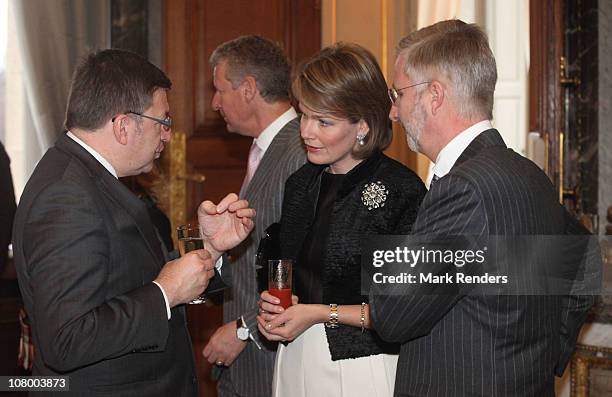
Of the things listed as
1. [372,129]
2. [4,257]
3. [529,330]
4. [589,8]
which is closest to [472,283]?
[529,330]

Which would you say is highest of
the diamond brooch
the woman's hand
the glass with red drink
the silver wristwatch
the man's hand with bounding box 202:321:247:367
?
the diamond brooch

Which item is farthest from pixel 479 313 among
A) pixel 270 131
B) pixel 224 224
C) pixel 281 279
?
pixel 270 131

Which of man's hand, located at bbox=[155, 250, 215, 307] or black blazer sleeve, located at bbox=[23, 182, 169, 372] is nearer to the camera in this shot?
black blazer sleeve, located at bbox=[23, 182, 169, 372]

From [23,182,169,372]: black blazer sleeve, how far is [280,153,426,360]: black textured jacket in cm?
67

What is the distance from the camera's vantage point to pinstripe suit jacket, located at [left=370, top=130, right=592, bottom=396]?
1728 mm

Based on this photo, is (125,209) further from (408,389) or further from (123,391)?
(408,389)

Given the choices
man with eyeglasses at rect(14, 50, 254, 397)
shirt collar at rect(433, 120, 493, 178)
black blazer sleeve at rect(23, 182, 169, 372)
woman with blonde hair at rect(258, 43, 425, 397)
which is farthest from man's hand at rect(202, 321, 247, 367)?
shirt collar at rect(433, 120, 493, 178)

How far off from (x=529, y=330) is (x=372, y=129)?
0.91 meters

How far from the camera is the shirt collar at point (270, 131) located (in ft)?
10.2

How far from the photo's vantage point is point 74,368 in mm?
1896

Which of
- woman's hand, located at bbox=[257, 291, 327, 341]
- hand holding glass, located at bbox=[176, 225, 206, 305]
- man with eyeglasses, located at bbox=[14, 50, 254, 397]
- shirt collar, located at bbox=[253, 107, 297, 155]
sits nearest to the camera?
man with eyeglasses, located at bbox=[14, 50, 254, 397]

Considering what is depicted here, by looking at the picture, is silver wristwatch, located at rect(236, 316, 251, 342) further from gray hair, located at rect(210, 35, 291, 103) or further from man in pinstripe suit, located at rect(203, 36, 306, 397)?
gray hair, located at rect(210, 35, 291, 103)

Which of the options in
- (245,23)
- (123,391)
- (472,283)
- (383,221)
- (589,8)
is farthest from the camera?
(245,23)

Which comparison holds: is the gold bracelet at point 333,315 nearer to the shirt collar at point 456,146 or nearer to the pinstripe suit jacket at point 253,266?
the pinstripe suit jacket at point 253,266
